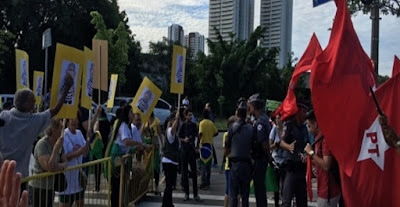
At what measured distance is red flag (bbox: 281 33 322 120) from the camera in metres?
6.55

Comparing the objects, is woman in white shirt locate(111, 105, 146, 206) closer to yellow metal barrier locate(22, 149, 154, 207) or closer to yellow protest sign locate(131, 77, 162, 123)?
yellow metal barrier locate(22, 149, 154, 207)

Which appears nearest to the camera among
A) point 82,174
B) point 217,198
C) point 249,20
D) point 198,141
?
point 82,174

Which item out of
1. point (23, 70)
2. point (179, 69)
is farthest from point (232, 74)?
point (23, 70)

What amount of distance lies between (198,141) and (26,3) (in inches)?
1152

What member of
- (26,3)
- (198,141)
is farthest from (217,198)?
(26,3)

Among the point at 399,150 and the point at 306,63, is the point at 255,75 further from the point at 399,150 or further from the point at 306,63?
the point at 399,150

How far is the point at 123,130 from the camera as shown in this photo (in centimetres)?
721

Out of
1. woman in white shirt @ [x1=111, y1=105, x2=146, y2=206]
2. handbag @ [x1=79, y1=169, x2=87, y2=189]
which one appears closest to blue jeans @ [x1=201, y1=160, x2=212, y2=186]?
woman in white shirt @ [x1=111, y1=105, x2=146, y2=206]

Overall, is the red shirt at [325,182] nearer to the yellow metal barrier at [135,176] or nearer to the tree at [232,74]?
the yellow metal barrier at [135,176]

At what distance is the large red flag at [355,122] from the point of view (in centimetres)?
434

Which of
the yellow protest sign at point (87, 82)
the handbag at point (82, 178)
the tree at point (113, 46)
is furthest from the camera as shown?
the tree at point (113, 46)

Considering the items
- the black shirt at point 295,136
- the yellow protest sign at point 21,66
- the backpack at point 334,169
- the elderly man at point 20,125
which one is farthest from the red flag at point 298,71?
the yellow protest sign at point 21,66

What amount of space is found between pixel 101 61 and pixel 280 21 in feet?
153

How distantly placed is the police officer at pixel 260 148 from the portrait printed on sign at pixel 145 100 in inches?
71.4
